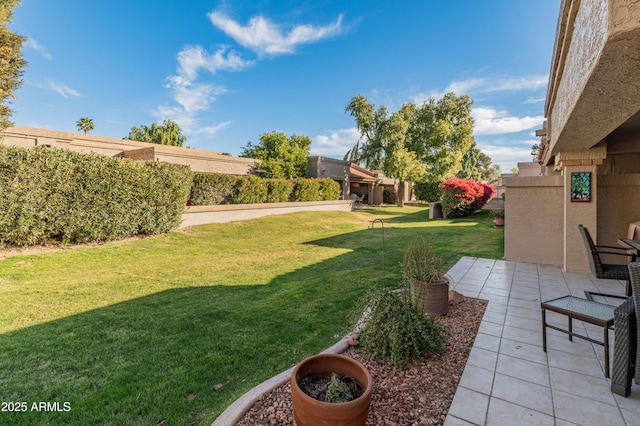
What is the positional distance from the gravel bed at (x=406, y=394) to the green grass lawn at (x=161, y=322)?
17.7 inches

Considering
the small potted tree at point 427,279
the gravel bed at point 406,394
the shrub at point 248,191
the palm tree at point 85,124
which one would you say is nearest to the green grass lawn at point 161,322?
the gravel bed at point 406,394

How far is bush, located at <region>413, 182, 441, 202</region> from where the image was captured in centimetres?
2830

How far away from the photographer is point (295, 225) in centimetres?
1438

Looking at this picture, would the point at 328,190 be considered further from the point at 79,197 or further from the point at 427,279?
the point at 427,279

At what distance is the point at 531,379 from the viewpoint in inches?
97.7

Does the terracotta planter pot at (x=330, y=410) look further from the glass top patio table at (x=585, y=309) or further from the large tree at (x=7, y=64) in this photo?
the large tree at (x=7, y=64)

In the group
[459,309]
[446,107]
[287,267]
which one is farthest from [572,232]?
[446,107]

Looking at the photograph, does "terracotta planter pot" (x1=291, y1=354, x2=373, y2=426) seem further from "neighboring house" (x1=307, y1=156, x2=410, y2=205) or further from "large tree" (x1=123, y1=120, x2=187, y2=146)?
"large tree" (x1=123, y1=120, x2=187, y2=146)

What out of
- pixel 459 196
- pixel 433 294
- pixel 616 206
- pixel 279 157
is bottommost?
pixel 433 294

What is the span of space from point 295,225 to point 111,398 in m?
12.0

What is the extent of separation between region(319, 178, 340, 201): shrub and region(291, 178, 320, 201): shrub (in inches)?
21.8

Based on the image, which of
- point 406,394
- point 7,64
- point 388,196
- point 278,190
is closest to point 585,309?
point 406,394

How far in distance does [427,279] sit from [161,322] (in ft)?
12.5

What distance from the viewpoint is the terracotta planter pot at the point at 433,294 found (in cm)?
369
